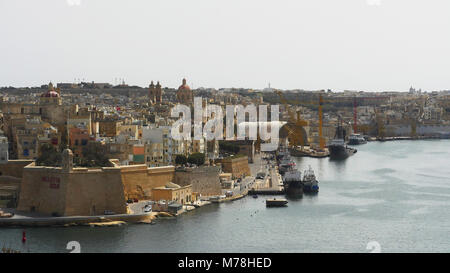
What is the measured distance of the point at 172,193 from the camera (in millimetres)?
14219

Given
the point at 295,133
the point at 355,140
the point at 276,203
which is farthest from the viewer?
the point at 355,140

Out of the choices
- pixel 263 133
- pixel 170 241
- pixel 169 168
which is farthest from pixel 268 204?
pixel 263 133

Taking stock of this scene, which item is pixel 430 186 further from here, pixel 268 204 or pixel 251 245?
pixel 251 245

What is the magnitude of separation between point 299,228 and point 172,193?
2.72 metres

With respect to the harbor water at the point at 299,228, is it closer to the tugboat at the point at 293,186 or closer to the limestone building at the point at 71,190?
the tugboat at the point at 293,186

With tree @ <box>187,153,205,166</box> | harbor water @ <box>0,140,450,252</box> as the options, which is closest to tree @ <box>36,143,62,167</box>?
harbor water @ <box>0,140,450,252</box>

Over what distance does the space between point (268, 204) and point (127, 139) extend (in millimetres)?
3186

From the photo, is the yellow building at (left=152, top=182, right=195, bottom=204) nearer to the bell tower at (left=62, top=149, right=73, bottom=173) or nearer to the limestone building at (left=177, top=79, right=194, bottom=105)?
the bell tower at (left=62, top=149, right=73, bottom=173)

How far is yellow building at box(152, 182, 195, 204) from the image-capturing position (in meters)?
14.2

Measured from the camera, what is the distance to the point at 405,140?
43.7 meters

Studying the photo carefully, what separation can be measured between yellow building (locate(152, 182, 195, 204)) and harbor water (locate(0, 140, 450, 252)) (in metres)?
0.48

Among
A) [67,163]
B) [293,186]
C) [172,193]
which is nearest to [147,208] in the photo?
[172,193]

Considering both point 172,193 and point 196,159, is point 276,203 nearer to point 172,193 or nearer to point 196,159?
point 172,193

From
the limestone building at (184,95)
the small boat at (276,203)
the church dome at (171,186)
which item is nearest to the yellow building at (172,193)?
the church dome at (171,186)
